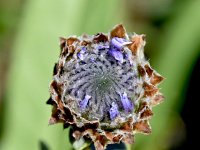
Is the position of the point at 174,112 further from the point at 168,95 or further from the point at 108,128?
the point at 108,128

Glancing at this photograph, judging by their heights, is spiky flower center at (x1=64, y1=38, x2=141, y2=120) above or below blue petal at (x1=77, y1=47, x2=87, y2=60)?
below

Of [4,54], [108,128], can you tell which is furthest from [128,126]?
[4,54]

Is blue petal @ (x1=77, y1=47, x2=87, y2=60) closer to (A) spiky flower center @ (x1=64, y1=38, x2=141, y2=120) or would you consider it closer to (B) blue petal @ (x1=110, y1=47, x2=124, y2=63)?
(A) spiky flower center @ (x1=64, y1=38, x2=141, y2=120)

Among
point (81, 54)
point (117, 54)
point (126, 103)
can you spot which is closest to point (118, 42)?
point (117, 54)

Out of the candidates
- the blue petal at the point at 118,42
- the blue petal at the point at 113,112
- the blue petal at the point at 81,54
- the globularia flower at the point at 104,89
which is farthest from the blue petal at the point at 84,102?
the blue petal at the point at 118,42

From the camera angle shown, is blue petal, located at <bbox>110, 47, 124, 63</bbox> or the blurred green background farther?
the blurred green background

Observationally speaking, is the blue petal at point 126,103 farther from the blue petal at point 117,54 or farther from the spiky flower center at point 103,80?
the blue petal at point 117,54

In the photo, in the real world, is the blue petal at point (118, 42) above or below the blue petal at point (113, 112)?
above

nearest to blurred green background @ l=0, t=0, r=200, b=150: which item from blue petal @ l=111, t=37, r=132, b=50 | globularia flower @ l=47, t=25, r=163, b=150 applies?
globularia flower @ l=47, t=25, r=163, b=150
